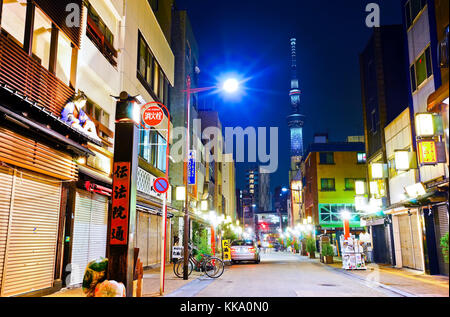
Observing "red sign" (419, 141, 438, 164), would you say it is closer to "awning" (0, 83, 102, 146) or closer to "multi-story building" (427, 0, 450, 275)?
"multi-story building" (427, 0, 450, 275)

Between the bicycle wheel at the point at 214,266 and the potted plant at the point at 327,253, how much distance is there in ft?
43.1

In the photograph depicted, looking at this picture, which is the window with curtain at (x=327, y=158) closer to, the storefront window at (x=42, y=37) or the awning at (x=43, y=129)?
the awning at (x=43, y=129)

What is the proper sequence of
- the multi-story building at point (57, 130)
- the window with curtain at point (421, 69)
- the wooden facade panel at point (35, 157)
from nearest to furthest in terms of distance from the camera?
1. the wooden facade panel at point (35, 157)
2. the multi-story building at point (57, 130)
3. the window with curtain at point (421, 69)

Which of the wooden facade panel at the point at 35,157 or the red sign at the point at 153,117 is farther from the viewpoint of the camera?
the red sign at the point at 153,117

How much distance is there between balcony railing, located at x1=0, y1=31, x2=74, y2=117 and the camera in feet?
33.8

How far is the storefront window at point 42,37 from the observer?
42.7 feet

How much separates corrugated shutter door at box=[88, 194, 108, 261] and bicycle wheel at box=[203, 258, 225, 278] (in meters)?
4.60

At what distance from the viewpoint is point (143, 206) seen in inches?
908

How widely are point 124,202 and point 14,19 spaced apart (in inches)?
257

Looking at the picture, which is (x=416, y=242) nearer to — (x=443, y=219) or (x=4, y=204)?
(x=443, y=219)

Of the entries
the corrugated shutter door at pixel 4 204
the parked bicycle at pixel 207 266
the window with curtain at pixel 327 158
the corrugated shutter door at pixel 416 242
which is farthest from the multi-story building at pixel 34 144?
the window with curtain at pixel 327 158

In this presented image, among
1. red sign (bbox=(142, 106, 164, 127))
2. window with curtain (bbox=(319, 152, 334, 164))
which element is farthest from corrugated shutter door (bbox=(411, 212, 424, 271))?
window with curtain (bbox=(319, 152, 334, 164))
